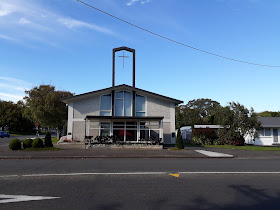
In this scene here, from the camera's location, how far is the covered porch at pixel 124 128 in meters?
24.3

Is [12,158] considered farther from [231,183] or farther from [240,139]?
[240,139]

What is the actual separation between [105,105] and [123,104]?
6.89 ft

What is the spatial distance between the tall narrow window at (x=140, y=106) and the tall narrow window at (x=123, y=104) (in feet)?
2.76

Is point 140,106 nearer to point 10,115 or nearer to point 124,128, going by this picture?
point 124,128

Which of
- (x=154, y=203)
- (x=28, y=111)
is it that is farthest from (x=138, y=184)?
(x=28, y=111)

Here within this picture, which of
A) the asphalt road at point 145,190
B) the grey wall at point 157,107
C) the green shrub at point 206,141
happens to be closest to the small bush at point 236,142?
the green shrub at point 206,141

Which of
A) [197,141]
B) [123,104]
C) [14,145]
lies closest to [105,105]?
[123,104]

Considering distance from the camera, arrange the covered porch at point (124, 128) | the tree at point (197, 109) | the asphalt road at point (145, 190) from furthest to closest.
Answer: the tree at point (197, 109)
the covered porch at point (124, 128)
the asphalt road at point (145, 190)

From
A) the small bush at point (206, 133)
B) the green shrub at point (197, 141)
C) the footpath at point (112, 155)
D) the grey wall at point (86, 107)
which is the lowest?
the footpath at point (112, 155)

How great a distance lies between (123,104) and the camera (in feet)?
89.0

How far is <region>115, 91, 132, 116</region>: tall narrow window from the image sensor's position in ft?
88.6

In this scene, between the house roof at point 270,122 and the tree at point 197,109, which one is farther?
the tree at point 197,109

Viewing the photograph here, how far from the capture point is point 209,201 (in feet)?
17.9

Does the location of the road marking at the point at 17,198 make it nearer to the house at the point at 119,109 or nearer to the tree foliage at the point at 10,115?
the house at the point at 119,109
